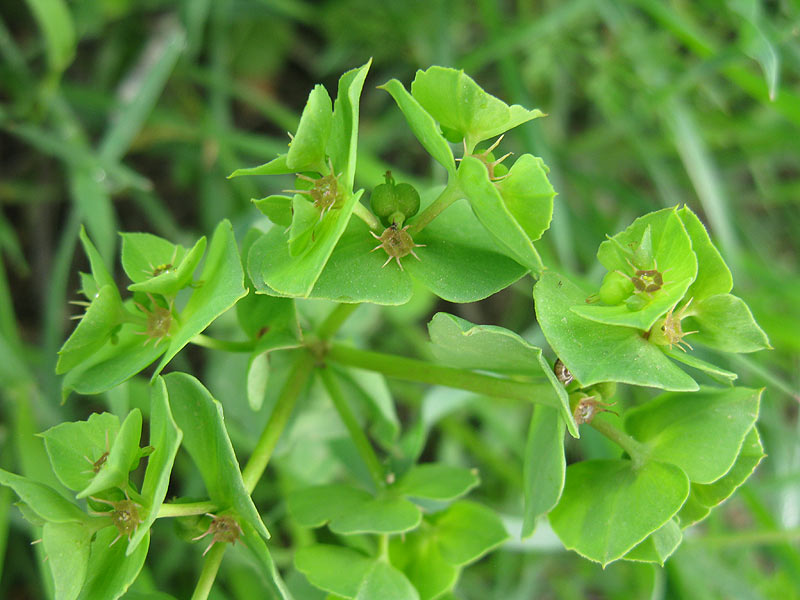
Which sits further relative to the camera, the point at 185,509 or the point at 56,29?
the point at 56,29

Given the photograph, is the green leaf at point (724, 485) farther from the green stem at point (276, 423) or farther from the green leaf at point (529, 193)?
the green stem at point (276, 423)

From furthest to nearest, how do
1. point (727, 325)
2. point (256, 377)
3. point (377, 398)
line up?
1. point (377, 398)
2. point (256, 377)
3. point (727, 325)

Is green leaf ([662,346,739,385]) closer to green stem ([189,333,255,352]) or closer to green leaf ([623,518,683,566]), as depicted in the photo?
green leaf ([623,518,683,566])

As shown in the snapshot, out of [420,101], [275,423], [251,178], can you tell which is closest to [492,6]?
[251,178]

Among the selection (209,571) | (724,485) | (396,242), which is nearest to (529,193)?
(396,242)

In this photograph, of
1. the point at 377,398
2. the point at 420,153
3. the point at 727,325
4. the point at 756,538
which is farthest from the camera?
the point at 420,153

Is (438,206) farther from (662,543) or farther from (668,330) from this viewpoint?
(662,543)

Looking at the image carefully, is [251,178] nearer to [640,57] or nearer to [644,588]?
[640,57]
